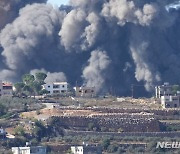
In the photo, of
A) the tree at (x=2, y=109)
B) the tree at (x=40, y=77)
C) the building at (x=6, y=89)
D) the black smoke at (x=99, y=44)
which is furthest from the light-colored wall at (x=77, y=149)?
the black smoke at (x=99, y=44)

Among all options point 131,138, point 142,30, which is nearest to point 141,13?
point 142,30

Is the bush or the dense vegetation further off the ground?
the dense vegetation

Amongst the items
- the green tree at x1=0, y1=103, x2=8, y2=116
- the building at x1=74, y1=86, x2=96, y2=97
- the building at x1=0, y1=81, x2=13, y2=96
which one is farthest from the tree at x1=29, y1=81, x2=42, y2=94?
the green tree at x1=0, y1=103, x2=8, y2=116

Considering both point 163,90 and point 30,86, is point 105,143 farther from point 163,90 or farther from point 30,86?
point 163,90

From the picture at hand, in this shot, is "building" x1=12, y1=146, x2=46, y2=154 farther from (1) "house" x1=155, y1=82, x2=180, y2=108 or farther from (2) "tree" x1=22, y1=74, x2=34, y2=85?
(2) "tree" x1=22, y1=74, x2=34, y2=85

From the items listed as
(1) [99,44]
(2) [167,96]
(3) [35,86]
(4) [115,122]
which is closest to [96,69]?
(1) [99,44]

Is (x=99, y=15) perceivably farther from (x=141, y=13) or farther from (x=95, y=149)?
(x=95, y=149)
